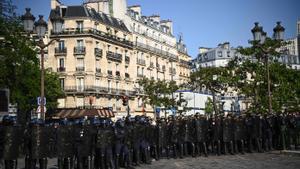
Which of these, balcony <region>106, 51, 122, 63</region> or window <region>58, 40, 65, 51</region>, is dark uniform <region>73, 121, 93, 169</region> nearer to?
window <region>58, 40, 65, 51</region>

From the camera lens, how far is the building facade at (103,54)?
60.7 meters

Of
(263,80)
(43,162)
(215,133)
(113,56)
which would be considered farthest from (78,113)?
(43,162)

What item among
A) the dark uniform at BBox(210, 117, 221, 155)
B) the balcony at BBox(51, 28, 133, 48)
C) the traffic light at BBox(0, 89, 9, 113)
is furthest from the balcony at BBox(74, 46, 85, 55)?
the traffic light at BBox(0, 89, 9, 113)

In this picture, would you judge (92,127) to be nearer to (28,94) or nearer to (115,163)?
(115,163)

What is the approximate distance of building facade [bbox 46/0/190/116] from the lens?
60.7m

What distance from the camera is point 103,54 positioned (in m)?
63.3

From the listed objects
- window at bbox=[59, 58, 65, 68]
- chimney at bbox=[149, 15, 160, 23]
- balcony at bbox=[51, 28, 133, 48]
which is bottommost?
window at bbox=[59, 58, 65, 68]

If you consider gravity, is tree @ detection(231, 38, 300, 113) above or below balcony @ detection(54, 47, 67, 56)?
→ below

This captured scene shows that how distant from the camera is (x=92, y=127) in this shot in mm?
15969

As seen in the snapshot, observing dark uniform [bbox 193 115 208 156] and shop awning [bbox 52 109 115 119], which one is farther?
shop awning [bbox 52 109 115 119]

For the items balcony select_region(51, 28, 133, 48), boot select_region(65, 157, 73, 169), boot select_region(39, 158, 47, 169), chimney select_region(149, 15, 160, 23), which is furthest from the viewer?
chimney select_region(149, 15, 160, 23)

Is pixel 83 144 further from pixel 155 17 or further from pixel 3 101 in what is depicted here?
pixel 155 17

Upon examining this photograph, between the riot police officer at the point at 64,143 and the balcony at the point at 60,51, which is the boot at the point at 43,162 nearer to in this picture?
the riot police officer at the point at 64,143

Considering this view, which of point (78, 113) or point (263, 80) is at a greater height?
point (263, 80)
